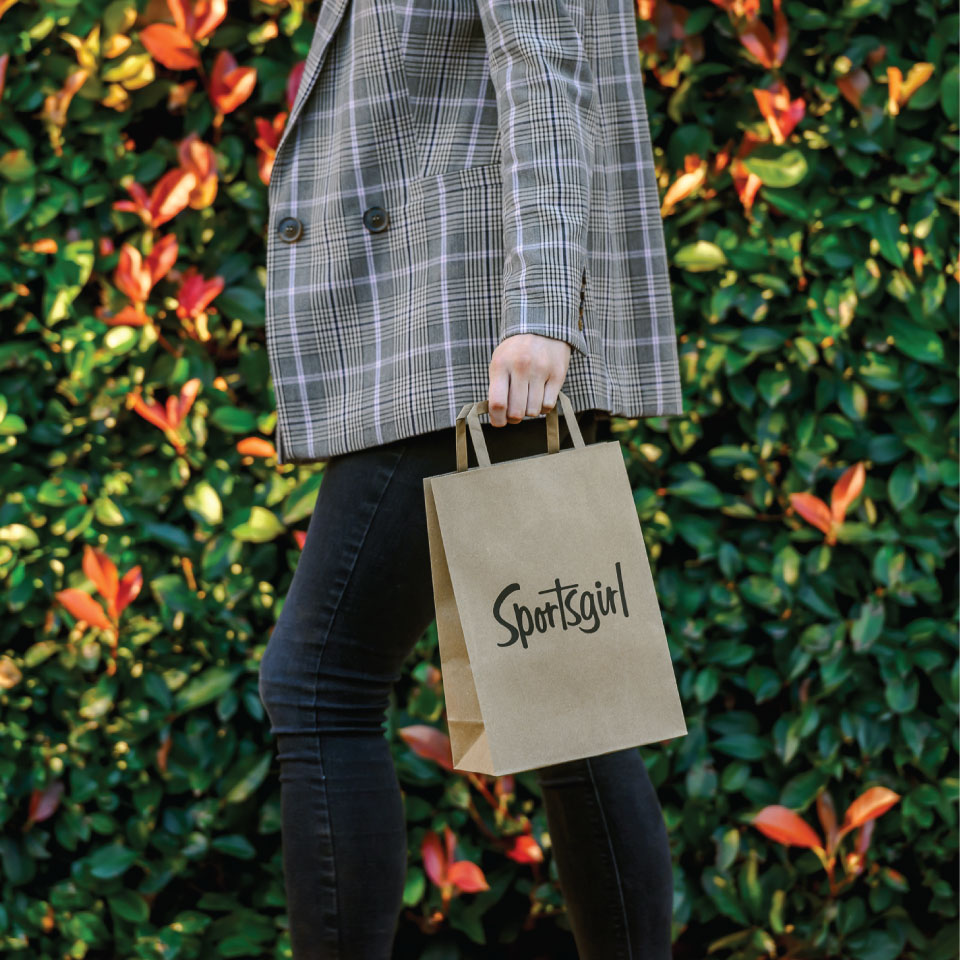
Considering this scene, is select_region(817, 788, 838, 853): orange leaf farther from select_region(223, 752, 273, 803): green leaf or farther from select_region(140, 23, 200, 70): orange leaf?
select_region(140, 23, 200, 70): orange leaf

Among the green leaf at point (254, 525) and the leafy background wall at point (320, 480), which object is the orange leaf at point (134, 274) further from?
the green leaf at point (254, 525)

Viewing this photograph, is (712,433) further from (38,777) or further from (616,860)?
(38,777)

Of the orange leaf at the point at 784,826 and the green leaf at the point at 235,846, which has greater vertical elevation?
the green leaf at the point at 235,846

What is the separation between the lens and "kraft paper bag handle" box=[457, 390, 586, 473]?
87 cm

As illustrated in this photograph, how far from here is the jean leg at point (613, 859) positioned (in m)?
1.03

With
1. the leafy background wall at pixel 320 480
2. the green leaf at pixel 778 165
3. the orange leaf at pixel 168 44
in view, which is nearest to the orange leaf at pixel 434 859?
the leafy background wall at pixel 320 480

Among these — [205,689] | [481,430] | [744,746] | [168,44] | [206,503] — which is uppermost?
[168,44]

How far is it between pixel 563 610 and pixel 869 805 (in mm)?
906

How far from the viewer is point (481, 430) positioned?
2.92 ft

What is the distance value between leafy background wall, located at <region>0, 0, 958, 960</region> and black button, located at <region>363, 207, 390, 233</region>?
0.57 m

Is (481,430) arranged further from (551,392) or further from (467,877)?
(467,877)

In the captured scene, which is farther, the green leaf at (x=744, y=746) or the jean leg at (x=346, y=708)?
the green leaf at (x=744, y=746)

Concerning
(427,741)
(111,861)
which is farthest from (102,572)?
(427,741)

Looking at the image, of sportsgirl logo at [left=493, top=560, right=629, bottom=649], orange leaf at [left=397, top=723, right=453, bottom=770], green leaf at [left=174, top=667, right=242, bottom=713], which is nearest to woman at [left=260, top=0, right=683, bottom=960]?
sportsgirl logo at [left=493, top=560, right=629, bottom=649]
